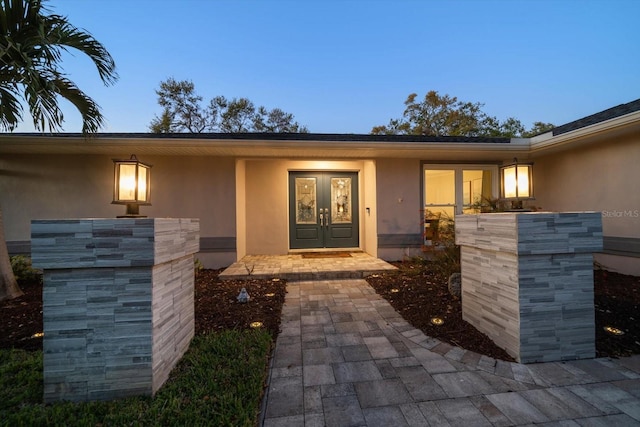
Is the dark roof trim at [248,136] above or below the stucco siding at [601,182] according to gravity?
above

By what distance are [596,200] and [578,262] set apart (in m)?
4.46

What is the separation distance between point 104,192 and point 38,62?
326 centimetres

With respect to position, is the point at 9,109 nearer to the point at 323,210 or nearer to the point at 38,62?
the point at 38,62

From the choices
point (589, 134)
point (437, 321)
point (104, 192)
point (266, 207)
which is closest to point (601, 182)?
point (589, 134)

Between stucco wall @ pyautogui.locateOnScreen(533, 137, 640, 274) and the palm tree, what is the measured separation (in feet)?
27.2

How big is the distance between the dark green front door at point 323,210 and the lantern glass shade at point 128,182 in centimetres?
495

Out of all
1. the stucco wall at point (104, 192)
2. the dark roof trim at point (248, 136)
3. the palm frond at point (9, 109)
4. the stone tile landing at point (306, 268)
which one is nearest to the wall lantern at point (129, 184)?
the palm frond at point (9, 109)

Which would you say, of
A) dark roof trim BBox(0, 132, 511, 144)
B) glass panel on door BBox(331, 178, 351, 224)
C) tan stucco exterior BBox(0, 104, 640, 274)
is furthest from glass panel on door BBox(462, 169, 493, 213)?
glass panel on door BBox(331, 178, 351, 224)

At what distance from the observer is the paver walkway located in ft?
5.16

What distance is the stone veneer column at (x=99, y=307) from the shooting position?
166 cm

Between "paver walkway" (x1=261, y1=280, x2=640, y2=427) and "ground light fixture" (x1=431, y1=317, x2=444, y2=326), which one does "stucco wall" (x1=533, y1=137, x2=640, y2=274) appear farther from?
Result: "ground light fixture" (x1=431, y1=317, x2=444, y2=326)

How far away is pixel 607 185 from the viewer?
4977mm

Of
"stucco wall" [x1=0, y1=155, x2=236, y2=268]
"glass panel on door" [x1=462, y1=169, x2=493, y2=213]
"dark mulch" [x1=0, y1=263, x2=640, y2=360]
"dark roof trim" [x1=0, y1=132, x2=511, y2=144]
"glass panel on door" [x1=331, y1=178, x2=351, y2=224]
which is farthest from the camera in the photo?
"glass panel on door" [x1=331, y1=178, x2=351, y2=224]

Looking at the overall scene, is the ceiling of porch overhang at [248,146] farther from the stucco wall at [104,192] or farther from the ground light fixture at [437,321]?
the ground light fixture at [437,321]
